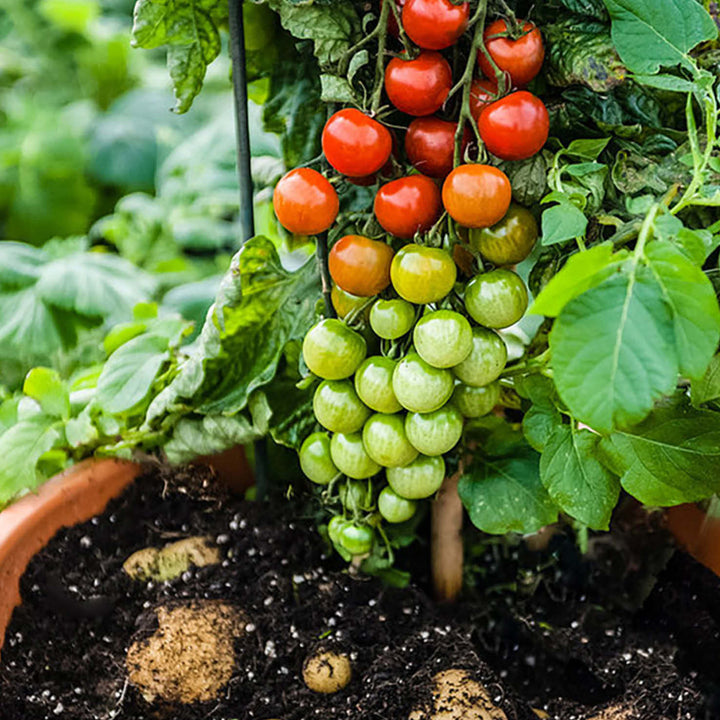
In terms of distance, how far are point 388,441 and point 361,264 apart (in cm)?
16

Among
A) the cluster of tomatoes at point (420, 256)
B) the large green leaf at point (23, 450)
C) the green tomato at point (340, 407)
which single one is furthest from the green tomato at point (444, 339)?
the large green leaf at point (23, 450)

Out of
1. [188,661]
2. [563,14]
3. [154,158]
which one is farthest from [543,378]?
[154,158]

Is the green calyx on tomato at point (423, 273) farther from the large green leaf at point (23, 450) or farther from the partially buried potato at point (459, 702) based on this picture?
the large green leaf at point (23, 450)

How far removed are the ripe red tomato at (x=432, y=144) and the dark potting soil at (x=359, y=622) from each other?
18.7 inches

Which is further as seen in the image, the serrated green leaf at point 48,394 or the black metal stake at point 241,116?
the serrated green leaf at point 48,394

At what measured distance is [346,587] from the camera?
3.00 feet

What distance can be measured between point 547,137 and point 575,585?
55 cm

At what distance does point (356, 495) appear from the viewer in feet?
2.76

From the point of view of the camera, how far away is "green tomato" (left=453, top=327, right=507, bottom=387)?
713 mm

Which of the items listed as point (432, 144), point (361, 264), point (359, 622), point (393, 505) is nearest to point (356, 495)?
point (393, 505)

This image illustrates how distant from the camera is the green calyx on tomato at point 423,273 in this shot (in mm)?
678

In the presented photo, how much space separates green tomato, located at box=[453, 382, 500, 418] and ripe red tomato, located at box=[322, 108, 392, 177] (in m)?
0.22

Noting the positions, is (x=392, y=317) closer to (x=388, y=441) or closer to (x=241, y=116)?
(x=388, y=441)

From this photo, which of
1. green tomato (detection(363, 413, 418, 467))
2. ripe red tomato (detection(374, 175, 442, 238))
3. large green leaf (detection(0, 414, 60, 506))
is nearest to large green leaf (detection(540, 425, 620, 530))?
green tomato (detection(363, 413, 418, 467))
